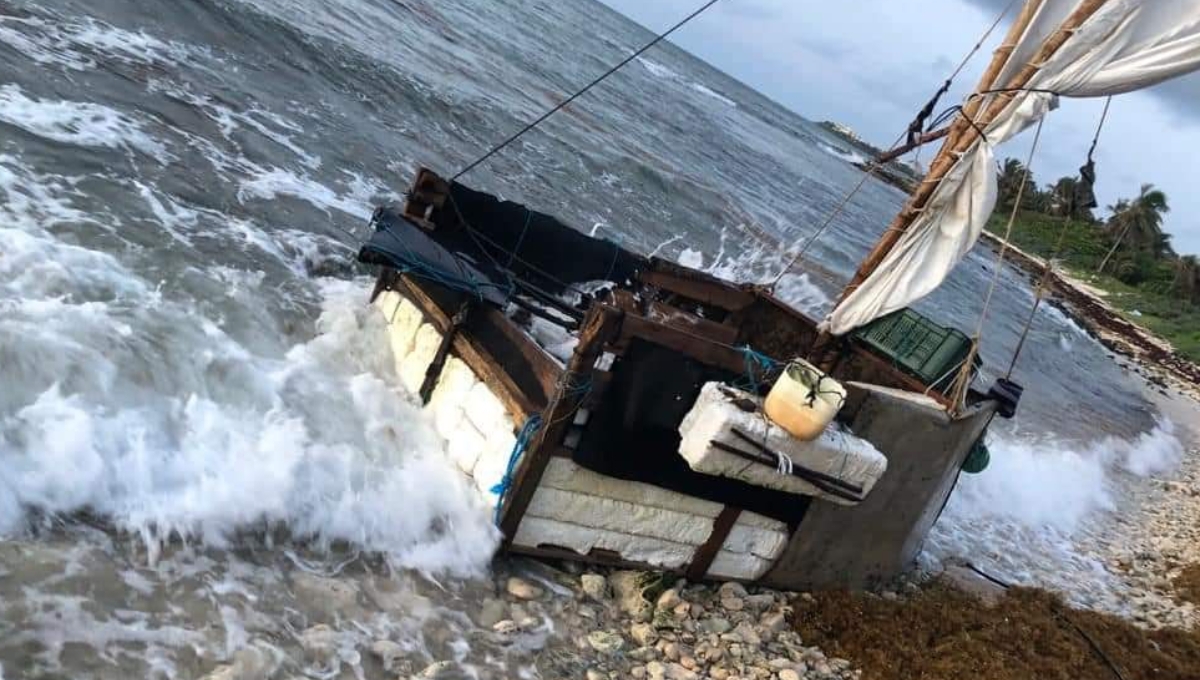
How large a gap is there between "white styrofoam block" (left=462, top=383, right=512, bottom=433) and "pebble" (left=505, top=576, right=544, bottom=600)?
124cm

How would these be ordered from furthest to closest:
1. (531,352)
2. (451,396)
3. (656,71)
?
(656,71)
(451,396)
(531,352)

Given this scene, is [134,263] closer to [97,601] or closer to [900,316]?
[97,601]

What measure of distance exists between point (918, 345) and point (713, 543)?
4.12 meters

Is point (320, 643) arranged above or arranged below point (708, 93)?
below

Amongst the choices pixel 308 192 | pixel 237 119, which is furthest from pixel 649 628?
pixel 237 119

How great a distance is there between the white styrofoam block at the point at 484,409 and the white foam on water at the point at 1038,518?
5.96m

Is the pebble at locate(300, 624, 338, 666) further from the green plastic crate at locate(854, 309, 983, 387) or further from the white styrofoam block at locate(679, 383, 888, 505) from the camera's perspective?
the green plastic crate at locate(854, 309, 983, 387)

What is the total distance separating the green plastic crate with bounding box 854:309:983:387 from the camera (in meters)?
9.82

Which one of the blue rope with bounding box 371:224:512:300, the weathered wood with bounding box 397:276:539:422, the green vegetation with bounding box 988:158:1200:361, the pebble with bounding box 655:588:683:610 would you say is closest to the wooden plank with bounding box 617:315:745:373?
the weathered wood with bounding box 397:276:539:422

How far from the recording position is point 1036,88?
851cm

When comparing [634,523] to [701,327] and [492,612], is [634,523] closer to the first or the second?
[492,612]

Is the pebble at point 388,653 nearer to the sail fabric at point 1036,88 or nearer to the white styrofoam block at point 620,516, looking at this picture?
the white styrofoam block at point 620,516

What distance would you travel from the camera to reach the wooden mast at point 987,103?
27.7ft

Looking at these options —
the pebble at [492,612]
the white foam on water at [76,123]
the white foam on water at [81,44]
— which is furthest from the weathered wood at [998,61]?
the white foam on water at [81,44]
